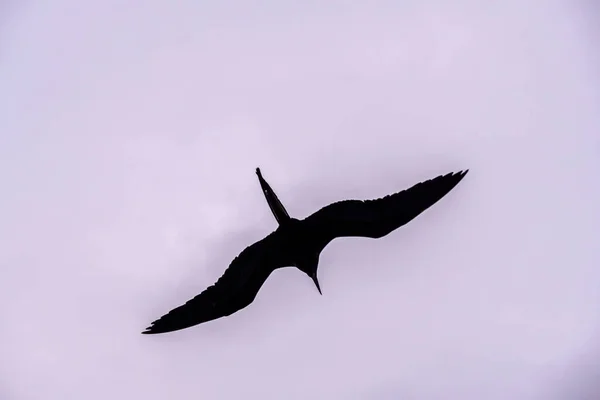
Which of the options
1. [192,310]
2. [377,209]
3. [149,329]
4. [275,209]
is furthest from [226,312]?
[377,209]

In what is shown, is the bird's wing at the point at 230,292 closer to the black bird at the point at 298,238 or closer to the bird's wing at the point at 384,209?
the black bird at the point at 298,238

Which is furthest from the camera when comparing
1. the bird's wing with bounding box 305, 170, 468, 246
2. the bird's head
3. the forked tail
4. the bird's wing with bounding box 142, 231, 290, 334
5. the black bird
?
the bird's head

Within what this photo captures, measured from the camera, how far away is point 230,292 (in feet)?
47.5

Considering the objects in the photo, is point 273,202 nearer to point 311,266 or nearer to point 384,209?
point 311,266

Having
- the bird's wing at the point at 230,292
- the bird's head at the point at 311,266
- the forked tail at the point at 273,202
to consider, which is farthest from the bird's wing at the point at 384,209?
the bird's wing at the point at 230,292

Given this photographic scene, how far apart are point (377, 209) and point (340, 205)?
38.1 inches

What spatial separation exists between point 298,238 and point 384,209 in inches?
79.3

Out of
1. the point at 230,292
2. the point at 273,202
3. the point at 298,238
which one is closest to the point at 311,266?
the point at 298,238

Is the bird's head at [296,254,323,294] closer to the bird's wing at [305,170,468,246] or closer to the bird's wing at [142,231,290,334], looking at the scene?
the bird's wing at [142,231,290,334]

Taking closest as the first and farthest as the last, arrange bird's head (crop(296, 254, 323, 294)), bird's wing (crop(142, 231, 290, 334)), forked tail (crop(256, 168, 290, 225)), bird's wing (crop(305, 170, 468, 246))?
1. forked tail (crop(256, 168, 290, 225))
2. bird's wing (crop(305, 170, 468, 246))
3. bird's wing (crop(142, 231, 290, 334))
4. bird's head (crop(296, 254, 323, 294))

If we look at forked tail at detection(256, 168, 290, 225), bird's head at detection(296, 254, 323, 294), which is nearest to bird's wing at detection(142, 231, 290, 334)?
bird's head at detection(296, 254, 323, 294)

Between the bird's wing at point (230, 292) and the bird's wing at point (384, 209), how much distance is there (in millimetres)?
1229

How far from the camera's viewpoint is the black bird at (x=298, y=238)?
45.1ft

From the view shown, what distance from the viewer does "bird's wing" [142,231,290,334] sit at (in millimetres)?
14172
